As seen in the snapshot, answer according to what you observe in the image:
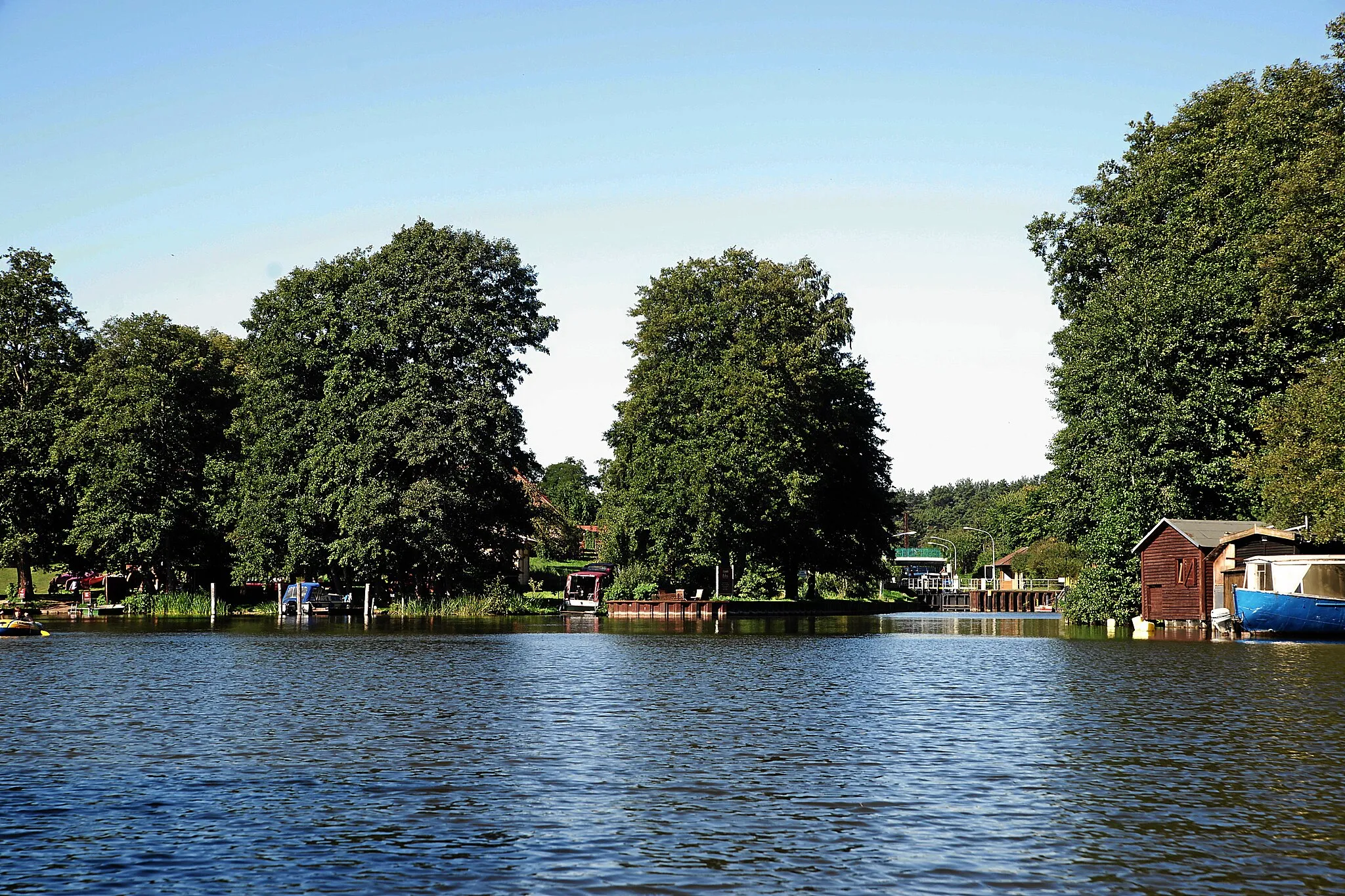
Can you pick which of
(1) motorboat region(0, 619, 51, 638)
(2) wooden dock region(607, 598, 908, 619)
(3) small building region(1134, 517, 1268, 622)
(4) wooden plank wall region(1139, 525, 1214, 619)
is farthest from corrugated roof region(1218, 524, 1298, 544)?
(1) motorboat region(0, 619, 51, 638)

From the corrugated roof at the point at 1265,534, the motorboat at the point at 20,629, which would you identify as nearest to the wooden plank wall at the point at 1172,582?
the corrugated roof at the point at 1265,534

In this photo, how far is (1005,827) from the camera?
15.9 m

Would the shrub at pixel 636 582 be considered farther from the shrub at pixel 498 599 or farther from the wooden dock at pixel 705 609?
the shrub at pixel 498 599

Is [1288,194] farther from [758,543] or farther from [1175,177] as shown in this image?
[758,543]

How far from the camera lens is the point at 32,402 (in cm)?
9262

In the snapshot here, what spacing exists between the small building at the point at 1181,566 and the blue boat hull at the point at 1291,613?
2.93 metres

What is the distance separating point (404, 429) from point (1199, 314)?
1731 inches

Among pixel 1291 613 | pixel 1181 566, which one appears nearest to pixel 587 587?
pixel 1181 566

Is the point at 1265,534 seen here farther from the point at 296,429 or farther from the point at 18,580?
the point at 18,580

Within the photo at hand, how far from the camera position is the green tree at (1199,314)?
5600cm

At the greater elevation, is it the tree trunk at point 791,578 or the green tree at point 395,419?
the green tree at point 395,419

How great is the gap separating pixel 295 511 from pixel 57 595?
3332 cm

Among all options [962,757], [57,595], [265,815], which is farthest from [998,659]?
[57,595]

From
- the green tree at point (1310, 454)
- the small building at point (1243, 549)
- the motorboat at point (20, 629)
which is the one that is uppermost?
the green tree at point (1310, 454)
